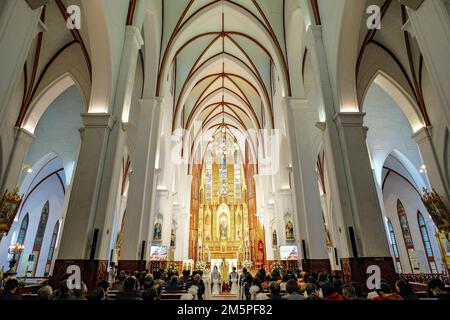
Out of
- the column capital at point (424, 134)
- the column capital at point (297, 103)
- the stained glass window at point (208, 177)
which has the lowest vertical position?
the column capital at point (424, 134)

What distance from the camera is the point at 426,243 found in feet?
53.6

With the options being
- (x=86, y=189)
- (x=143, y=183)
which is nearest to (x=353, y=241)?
(x=86, y=189)

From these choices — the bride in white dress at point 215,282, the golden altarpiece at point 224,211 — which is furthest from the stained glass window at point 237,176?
the bride in white dress at point 215,282

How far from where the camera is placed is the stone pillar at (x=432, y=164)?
8633mm

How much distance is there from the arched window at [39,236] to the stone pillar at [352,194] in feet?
67.6

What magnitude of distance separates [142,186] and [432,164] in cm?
1033

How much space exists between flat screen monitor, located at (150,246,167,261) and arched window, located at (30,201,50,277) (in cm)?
1229

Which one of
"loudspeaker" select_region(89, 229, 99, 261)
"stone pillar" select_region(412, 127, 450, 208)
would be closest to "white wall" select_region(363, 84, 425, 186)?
"stone pillar" select_region(412, 127, 450, 208)

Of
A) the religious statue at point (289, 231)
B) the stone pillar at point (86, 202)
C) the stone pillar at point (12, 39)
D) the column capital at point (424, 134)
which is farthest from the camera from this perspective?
the religious statue at point (289, 231)

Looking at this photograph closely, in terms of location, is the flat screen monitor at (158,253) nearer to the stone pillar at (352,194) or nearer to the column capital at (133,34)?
the stone pillar at (352,194)

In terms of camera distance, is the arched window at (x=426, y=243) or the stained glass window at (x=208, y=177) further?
the stained glass window at (x=208, y=177)

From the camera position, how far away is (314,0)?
7.91 m
